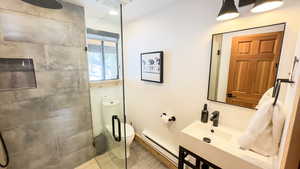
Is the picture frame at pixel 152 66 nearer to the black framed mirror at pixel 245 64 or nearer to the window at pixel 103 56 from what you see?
the window at pixel 103 56

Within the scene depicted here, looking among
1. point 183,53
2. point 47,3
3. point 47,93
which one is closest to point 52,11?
point 47,3

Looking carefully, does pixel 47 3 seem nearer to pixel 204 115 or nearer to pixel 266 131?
pixel 204 115

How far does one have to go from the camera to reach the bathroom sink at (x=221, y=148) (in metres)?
0.89

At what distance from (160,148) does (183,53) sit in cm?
155

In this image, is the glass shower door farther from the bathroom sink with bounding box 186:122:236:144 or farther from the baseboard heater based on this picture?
the bathroom sink with bounding box 186:122:236:144

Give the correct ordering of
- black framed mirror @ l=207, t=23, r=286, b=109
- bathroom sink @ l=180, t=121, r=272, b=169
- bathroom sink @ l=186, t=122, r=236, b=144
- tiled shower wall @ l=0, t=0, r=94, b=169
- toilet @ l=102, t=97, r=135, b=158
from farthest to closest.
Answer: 1. toilet @ l=102, t=97, r=135, b=158
2. tiled shower wall @ l=0, t=0, r=94, b=169
3. bathroom sink @ l=186, t=122, r=236, b=144
4. black framed mirror @ l=207, t=23, r=286, b=109
5. bathroom sink @ l=180, t=121, r=272, b=169

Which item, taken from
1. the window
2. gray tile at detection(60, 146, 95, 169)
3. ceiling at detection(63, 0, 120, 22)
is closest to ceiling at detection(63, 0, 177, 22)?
ceiling at detection(63, 0, 120, 22)

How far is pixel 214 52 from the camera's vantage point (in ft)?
4.39

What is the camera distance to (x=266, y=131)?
850mm

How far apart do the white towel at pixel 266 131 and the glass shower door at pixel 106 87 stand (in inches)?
60.9

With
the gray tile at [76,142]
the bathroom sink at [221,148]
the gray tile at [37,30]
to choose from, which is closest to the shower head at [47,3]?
the gray tile at [37,30]

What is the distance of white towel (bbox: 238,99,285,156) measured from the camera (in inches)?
30.9

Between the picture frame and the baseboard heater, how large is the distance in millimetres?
999

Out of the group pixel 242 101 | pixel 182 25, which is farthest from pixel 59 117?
pixel 242 101
